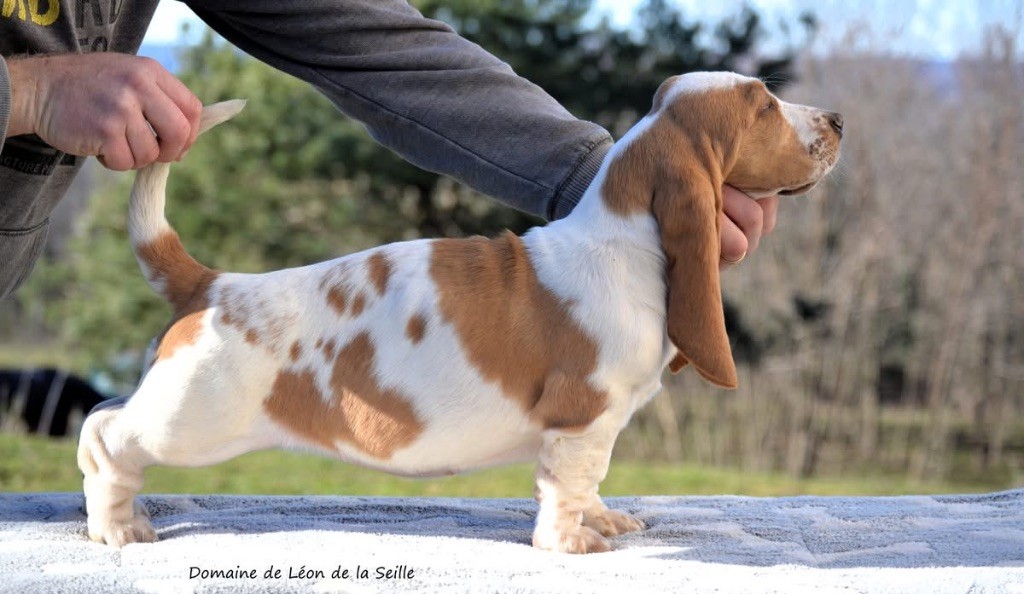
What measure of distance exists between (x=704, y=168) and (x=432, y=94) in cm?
77

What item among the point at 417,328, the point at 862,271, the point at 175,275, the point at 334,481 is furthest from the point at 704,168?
the point at 862,271

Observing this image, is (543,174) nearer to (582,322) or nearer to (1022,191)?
(582,322)

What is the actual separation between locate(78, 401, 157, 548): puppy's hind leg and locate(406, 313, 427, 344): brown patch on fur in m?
0.62

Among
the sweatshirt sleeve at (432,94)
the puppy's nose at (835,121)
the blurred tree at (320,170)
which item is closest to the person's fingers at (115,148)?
the sweatshirt sleeve at (432,94)

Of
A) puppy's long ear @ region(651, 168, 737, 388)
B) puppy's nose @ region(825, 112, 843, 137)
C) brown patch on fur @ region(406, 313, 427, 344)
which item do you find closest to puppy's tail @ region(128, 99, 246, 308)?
brown patch on fur @ region(406, 313, 427, 344)

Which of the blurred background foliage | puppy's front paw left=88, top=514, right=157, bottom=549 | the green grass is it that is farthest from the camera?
the blurred background foliage

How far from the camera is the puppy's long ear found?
2.19 m

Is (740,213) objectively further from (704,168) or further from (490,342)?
(490,342)

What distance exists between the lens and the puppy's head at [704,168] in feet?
7.21

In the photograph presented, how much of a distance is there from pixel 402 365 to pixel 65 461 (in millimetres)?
5826

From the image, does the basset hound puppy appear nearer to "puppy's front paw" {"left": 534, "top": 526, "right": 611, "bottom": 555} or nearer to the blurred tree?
"puppy's front paw" {"left": 534, "top": 526, "right": 611, "bottom": 555}

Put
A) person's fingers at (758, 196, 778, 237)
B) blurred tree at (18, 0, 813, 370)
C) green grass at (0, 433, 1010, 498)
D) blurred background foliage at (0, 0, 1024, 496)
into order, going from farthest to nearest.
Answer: blurred tree at (18, 0, 813, 370)
blurred background foliage at (0, 0, 1024, 496)
green grass at (0, 433, 1010, 498)
person's fingers at (758, 196, 778, 237)

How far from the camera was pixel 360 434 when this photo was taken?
2.28 m

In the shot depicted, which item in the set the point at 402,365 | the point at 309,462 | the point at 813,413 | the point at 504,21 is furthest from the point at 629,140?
the point at 504,21
